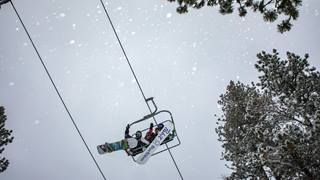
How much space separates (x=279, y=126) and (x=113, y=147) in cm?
887

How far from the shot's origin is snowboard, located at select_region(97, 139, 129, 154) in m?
13.1

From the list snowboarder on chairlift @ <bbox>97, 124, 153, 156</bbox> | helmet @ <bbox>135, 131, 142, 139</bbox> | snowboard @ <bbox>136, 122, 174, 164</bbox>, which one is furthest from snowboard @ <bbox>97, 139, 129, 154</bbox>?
snowboard @ <bbox>136, 122, 174, 164</bbox>

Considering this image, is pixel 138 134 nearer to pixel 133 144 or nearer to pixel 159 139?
pixel 133 144

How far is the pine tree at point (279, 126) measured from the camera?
53.6ft

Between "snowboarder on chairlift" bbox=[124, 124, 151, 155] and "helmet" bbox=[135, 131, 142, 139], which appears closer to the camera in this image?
"snowboarder on chairlift" bbox=[124, 124, 151, 155]

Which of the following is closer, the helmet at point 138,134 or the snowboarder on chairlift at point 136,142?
the snowboarder on chairlift at point 136,142

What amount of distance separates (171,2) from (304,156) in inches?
486

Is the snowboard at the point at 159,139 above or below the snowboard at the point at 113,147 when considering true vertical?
below

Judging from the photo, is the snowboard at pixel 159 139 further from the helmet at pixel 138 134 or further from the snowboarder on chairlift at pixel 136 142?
the helmet at pixel 138 134

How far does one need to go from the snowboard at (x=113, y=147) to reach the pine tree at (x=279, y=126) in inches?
305

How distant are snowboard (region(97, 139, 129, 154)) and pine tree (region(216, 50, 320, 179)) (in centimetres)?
775

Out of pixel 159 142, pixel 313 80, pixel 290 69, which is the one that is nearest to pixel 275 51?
pixel 290 69

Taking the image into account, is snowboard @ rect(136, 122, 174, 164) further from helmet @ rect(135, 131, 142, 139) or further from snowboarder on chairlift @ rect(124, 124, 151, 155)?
helmet @ rect(135, 131, 142, 139)

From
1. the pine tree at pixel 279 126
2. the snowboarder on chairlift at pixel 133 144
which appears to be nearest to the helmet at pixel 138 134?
the snowboarder on chairlift at pixel 133 144
